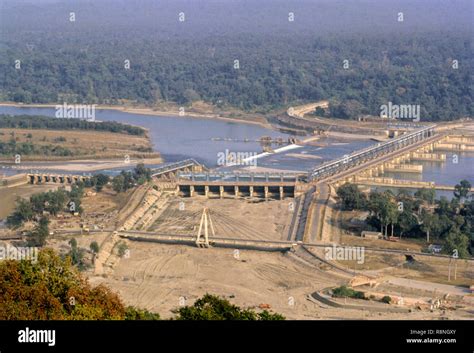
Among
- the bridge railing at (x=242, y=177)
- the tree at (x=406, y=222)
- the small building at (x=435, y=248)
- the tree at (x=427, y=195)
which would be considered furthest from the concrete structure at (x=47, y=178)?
the small building at (x=435, y=248)

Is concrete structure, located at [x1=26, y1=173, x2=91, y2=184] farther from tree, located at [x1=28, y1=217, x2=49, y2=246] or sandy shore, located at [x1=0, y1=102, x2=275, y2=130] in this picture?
sandy shore, located at [x1=0, y1=102, x2=275, y2=130]

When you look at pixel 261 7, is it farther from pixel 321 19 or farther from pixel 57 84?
pixel 57 84

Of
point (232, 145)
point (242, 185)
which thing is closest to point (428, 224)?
point (242, 185)

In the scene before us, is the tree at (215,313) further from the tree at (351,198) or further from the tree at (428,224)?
the tree at (351,198)
